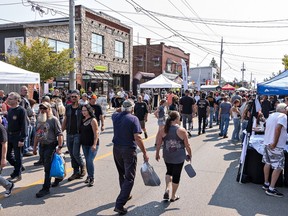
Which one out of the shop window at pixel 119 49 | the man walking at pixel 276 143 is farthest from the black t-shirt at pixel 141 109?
the shop window at pixel 119 49

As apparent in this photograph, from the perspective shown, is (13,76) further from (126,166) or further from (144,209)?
(144,209)

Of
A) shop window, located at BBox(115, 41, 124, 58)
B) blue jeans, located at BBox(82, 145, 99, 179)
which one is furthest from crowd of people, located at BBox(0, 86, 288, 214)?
shop window, located at BBox(115, 41, 124, 58)

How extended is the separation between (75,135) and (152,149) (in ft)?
12.6

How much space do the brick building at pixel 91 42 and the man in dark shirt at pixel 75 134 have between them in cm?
1545

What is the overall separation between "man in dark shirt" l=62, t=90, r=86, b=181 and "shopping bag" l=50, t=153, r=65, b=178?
55 centimetres

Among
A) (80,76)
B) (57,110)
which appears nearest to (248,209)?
(57,110)

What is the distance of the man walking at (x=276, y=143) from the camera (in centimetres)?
545

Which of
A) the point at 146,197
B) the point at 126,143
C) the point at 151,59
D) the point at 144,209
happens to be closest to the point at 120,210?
the point at 144,209

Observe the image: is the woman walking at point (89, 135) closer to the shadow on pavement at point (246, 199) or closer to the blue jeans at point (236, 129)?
the shadow on pavement at point (246, 199)

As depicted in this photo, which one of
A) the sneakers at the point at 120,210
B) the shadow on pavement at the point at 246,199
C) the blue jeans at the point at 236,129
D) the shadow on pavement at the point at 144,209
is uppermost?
the blue jeans at the point at 236,129

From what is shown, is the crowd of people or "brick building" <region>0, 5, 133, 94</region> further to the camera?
"brick building" <region>0, 5, 133, 94</region>

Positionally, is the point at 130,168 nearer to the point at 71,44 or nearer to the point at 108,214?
the point at 108,214

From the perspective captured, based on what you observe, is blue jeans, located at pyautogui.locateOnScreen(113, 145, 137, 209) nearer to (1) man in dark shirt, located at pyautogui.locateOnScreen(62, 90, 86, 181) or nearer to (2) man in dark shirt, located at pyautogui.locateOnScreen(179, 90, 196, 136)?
(1) man in dark shirt, located at pyautogui.locateOnScreen(62, 90, 86, 181)

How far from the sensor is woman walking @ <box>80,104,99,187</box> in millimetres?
5668
